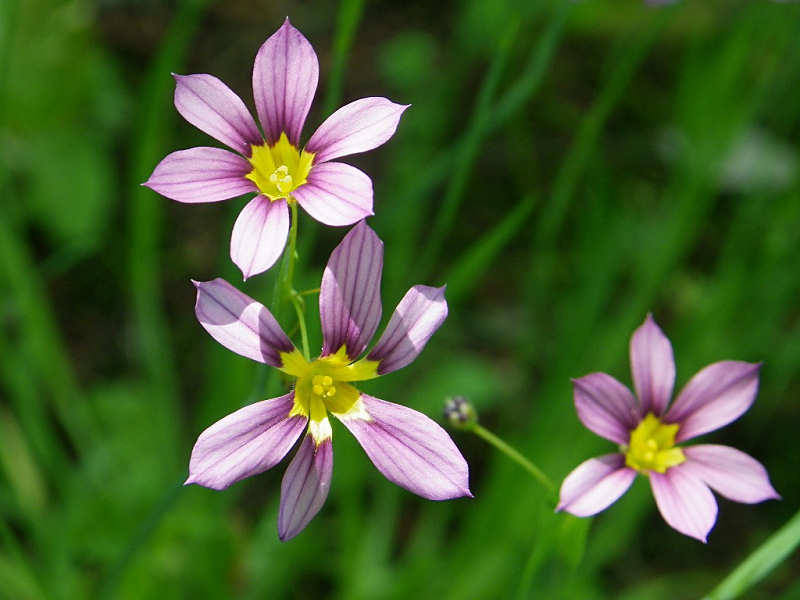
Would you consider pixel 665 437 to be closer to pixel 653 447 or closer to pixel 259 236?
pixel 653 447

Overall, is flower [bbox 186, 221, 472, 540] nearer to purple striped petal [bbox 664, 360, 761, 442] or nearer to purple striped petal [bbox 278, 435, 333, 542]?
purple striped petal [bbox 278, 435, 333, 542]

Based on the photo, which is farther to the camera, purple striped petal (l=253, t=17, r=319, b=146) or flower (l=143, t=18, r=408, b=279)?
purple striped petal (l=253, t=17, r=319, b=146)

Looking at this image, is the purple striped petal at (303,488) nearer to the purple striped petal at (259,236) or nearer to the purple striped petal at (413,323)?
the purple striped petal at (413,323)

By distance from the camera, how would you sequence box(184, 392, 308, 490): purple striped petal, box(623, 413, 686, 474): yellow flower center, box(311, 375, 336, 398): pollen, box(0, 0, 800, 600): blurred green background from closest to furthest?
box(184, 392, 308, 490): purple striped petal < box(311, 375, 336, 398): pollen < box(623, 413, 686, 474): yellow flower center < box(0, 0, 800, 600): blurred green background

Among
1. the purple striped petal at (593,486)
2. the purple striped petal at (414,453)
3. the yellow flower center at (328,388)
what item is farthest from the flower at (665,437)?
the yellow flower center at (328,388)

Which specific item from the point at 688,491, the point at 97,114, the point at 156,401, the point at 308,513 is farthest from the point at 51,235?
the point at 688,491

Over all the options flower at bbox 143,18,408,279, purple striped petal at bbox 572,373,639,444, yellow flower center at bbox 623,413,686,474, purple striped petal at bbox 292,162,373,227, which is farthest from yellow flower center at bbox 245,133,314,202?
yellow flower center at bbox 623,413,686,474

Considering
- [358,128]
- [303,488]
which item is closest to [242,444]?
[303,488]
